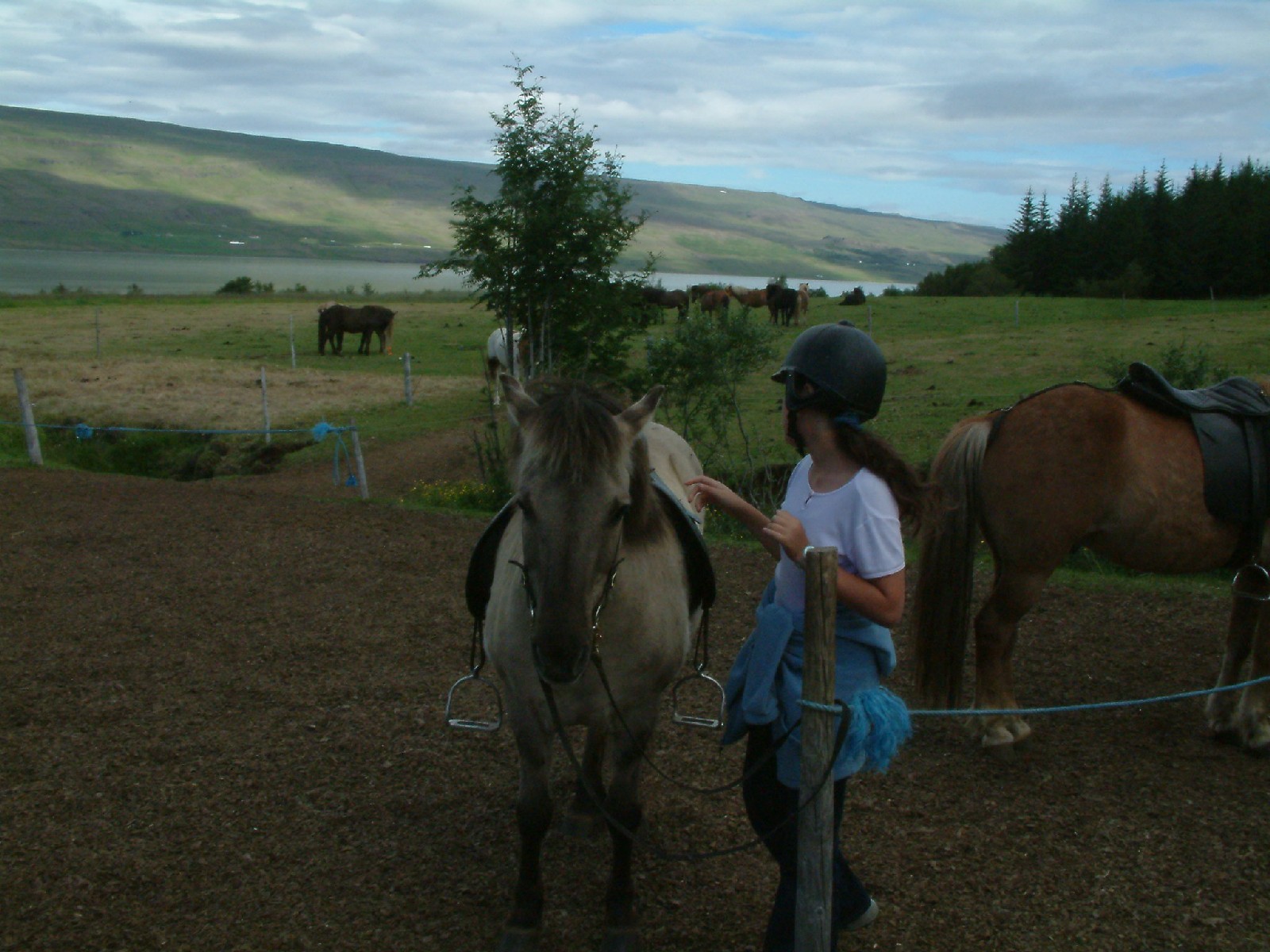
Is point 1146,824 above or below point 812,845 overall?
below

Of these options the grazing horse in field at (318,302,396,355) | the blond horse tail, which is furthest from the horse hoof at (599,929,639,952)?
the grazing horse in field at (318,302,396,355)

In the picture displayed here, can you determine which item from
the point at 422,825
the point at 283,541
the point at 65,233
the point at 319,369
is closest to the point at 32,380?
the point at 319,369

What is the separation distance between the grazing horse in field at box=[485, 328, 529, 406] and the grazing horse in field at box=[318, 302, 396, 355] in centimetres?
898

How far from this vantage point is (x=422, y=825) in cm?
412

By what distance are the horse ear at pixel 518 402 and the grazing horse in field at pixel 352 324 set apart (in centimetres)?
2559

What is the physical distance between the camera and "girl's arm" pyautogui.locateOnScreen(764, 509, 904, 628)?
2447 millimetres

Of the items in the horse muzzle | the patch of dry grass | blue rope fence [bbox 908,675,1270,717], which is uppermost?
the horse muzzle

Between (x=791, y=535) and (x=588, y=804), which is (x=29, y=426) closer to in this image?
(x=588, y=804)

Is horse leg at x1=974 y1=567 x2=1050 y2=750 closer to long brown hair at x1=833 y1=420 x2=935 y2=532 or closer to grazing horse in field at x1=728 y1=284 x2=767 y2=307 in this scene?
long brown hair at x1=833 y1=420 x2=935 y2=532

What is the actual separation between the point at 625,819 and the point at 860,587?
137cm

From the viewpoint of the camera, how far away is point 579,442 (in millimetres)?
2691

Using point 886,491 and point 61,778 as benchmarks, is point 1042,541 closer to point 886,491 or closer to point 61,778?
point 886,491

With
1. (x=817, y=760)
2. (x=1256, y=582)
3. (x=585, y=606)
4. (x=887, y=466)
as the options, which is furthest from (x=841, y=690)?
(x=1256, y=582)

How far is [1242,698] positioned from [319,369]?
21.8 m
